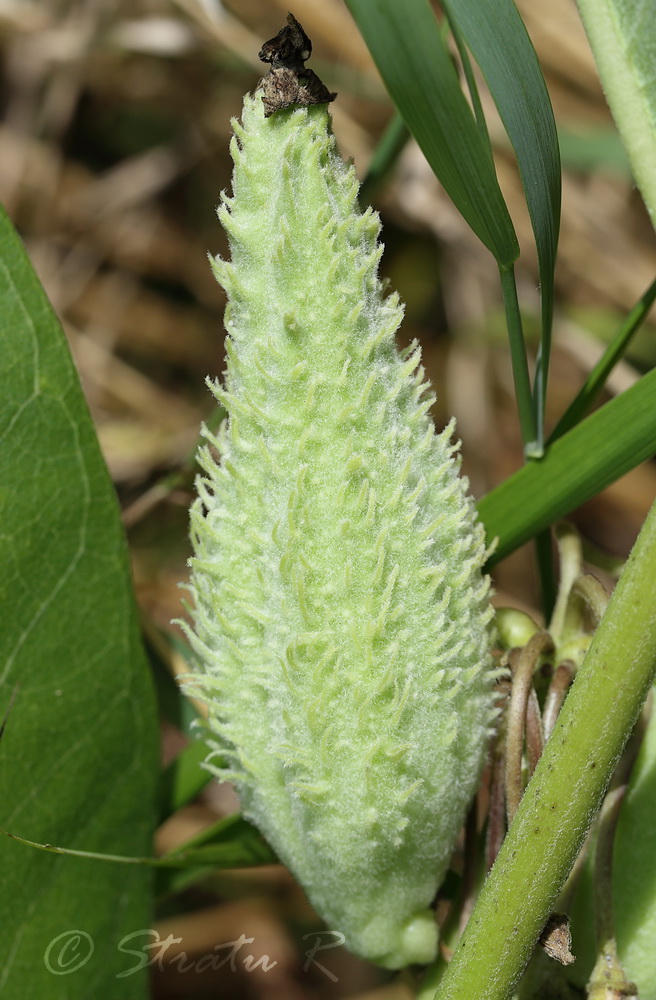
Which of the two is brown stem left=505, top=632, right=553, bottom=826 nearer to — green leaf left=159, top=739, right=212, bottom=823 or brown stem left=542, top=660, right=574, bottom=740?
brown stem left=542, top=660, right=574, bottom=740

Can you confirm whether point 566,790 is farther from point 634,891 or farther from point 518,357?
point 518,357

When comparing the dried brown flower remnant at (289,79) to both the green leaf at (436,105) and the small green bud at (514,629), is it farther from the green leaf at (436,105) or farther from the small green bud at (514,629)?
the small green bud at (514,629)

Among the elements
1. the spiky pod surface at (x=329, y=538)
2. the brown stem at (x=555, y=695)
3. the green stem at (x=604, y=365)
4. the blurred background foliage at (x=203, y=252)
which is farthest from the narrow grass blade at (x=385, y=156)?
the blurred background foliage at (x=203, y=252)

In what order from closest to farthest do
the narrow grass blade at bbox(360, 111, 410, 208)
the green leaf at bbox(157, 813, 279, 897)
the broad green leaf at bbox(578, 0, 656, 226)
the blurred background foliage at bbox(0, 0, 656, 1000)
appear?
the broad green leaf at bbox(578, 0, 656, 226) → the green leaf at bbox(157, 813, 279, 897) → the narrow grass blade at bbox(360, 111, 410, 208) → the blurred background foliage at bbox(0, 0, 656, 1000)

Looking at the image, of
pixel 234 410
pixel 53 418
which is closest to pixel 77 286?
pixel 53 418

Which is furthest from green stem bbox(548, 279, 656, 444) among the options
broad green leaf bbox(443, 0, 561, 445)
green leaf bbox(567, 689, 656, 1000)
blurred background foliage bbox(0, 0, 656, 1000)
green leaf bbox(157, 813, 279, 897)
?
blurred background foliage bbox(0, 0, 656, 1000)

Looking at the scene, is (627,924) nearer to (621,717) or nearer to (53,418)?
(621,717)
